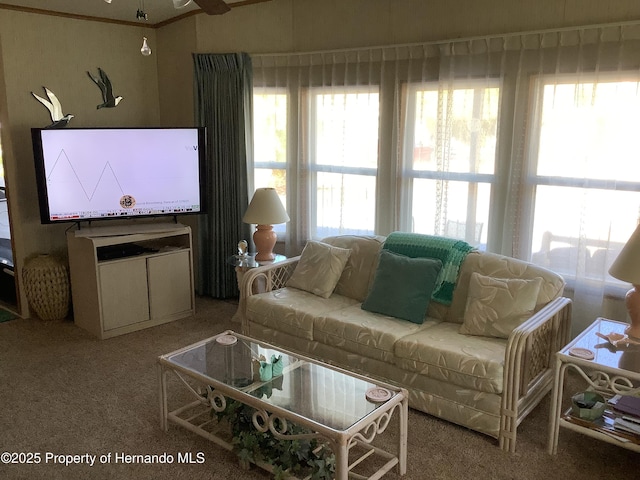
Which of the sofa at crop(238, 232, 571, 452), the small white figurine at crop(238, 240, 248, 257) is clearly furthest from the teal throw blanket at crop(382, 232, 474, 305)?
the small white figurine at crop(238, 240, 248, 257)

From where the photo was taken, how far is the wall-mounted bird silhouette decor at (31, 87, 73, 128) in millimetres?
4551

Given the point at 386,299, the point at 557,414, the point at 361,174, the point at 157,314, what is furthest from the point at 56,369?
the point at 557,414

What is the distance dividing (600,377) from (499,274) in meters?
0.85

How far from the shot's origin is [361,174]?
14.7ft

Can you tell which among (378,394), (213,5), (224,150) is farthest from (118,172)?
(378,394)

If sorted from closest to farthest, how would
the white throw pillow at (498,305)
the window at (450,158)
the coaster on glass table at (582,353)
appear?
the coaster on glass table at (582,353), the white throw pillow at (498,305), the window at (450,158)

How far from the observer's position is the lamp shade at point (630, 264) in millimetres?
2762

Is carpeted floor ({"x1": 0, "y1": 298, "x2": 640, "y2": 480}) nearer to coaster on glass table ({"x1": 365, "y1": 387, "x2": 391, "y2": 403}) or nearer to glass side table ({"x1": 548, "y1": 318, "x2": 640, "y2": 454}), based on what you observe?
glass side table ({"x1": 548, "y1": 318, "x2": 640, "y2": 454})

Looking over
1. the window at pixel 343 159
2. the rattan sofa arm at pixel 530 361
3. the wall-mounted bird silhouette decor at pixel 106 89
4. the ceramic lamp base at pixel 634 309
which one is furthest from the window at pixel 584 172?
the wall-mounted bird silhouette decor at pixel 106 89

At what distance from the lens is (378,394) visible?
2605 millimetres

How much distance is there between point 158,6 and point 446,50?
7.64 ft

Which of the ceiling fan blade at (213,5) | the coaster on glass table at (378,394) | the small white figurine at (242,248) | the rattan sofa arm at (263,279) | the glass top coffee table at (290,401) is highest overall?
the ceiling fan blade at (213,5)

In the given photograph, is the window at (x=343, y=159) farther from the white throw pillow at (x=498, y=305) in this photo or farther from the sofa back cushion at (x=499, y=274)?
the white throw pillow at (x=498, y=305)

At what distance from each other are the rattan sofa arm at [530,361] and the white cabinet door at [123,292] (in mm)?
2937
